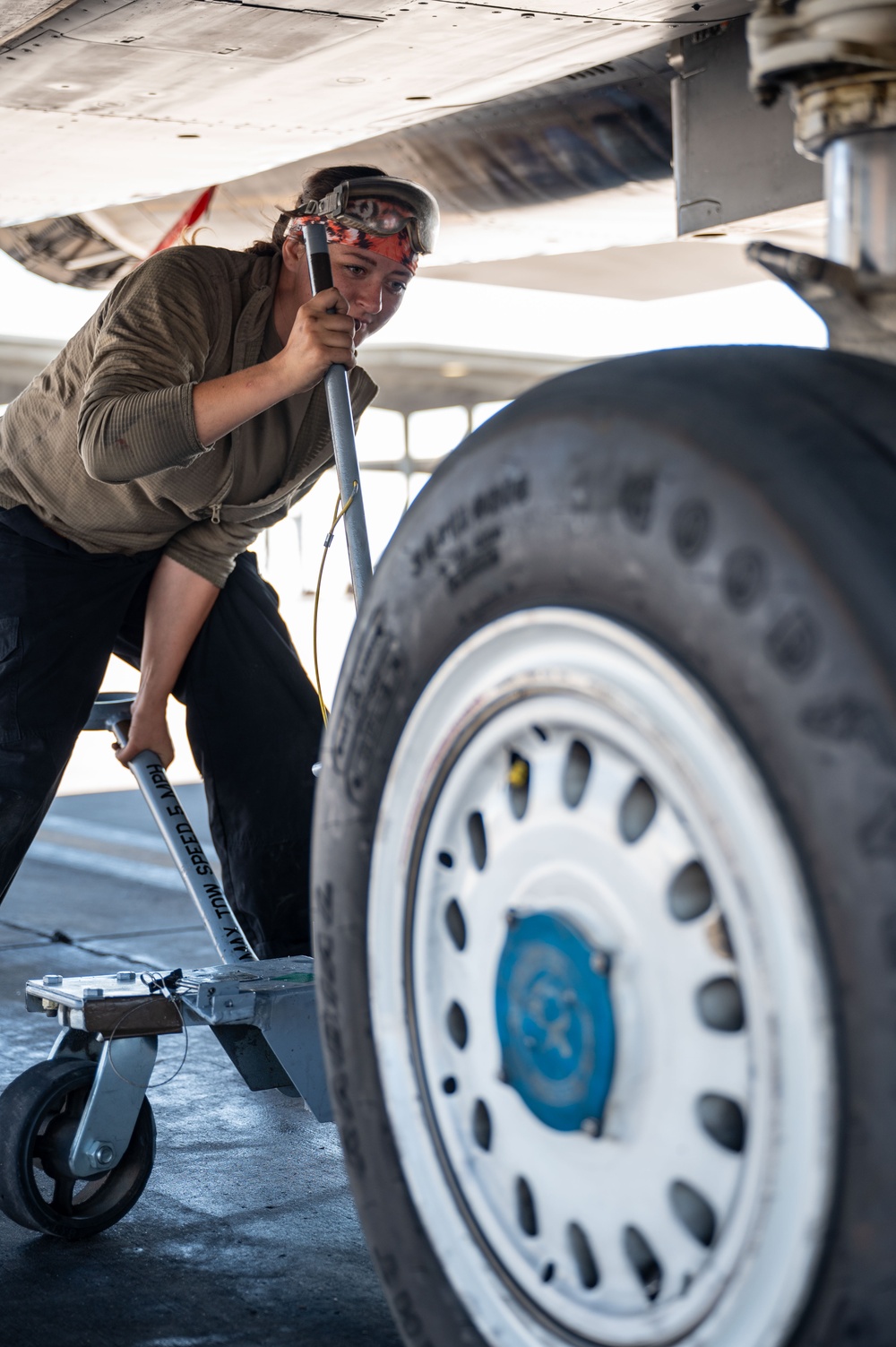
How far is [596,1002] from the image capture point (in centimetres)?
109

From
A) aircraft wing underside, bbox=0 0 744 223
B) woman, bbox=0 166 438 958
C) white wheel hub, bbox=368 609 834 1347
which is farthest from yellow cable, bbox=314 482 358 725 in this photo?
white wheel hub, bbox=368 609 834 1347

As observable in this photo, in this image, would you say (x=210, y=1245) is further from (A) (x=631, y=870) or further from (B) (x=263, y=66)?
(B) (x=263, y=66)

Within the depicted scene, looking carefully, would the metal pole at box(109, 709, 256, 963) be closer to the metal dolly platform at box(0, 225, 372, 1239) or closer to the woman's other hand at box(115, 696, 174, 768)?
the woman's other hand at box(115, 696, 174, 768)

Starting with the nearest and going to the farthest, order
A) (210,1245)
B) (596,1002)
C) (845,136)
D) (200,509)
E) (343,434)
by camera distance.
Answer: (596,1002) → (845,136) → (210,1245) → (343,434) → (200,509)

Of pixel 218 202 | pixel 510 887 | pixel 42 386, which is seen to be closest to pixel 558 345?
pixel 218 202

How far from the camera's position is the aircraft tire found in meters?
0.88

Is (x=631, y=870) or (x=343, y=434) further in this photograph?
(x=343, y=434)

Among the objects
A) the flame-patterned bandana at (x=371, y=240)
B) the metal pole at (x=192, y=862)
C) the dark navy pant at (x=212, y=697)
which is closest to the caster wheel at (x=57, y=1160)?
the metal pole at (x=192, y=862)

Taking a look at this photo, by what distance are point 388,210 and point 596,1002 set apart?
58.6 inches

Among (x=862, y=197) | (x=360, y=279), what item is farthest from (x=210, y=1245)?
(x=862, y=197)

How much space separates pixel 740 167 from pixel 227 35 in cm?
76

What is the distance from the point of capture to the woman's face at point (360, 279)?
2281 millimetres

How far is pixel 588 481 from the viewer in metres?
1.08

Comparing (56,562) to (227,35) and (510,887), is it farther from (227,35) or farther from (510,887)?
(510,887)
